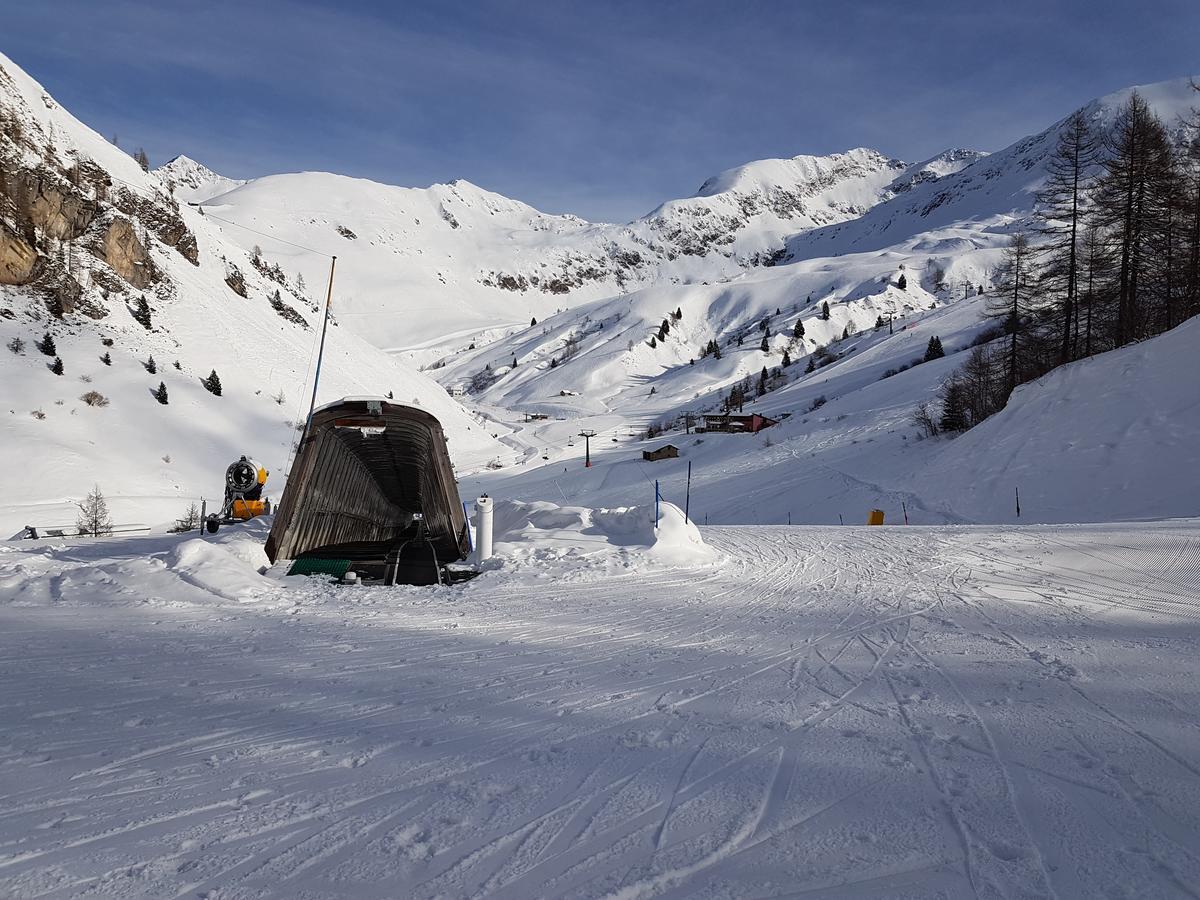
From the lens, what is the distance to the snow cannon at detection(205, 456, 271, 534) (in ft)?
52.9

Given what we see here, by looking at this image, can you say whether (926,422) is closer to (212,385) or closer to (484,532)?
(484,532)

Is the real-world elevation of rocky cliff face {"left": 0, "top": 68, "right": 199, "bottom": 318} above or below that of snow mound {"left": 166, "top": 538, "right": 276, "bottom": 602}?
above

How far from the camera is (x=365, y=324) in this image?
184 m

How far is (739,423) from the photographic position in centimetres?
6350

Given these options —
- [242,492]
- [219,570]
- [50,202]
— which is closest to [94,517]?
[242,492]

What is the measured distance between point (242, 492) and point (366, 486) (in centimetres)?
343

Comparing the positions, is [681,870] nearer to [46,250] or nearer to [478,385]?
[46,250]

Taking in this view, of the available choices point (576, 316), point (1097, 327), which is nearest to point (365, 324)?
point (576, 316)

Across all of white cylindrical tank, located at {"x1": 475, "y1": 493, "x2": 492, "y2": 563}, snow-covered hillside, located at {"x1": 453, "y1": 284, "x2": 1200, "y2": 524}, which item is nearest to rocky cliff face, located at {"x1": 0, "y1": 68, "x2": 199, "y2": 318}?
snow-covered hillside, located at {"x1": 453, "y1": 284, "x2": 1200, "y2": 524}

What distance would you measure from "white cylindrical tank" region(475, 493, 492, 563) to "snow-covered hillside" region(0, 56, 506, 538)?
65.7 feet

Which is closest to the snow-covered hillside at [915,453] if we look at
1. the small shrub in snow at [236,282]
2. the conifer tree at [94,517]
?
the conifer tree at [94,517]

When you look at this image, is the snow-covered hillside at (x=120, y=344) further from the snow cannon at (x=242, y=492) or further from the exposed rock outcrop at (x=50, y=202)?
the snow cannon at (x=242, y=492)

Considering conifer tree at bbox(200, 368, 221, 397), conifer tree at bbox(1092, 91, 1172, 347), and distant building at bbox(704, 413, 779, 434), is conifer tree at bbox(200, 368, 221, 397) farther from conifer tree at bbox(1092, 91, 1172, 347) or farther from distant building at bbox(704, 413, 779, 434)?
conifer tree at bbox(1092, 91, 1172, 347)

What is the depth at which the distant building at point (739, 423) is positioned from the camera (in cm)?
5947
